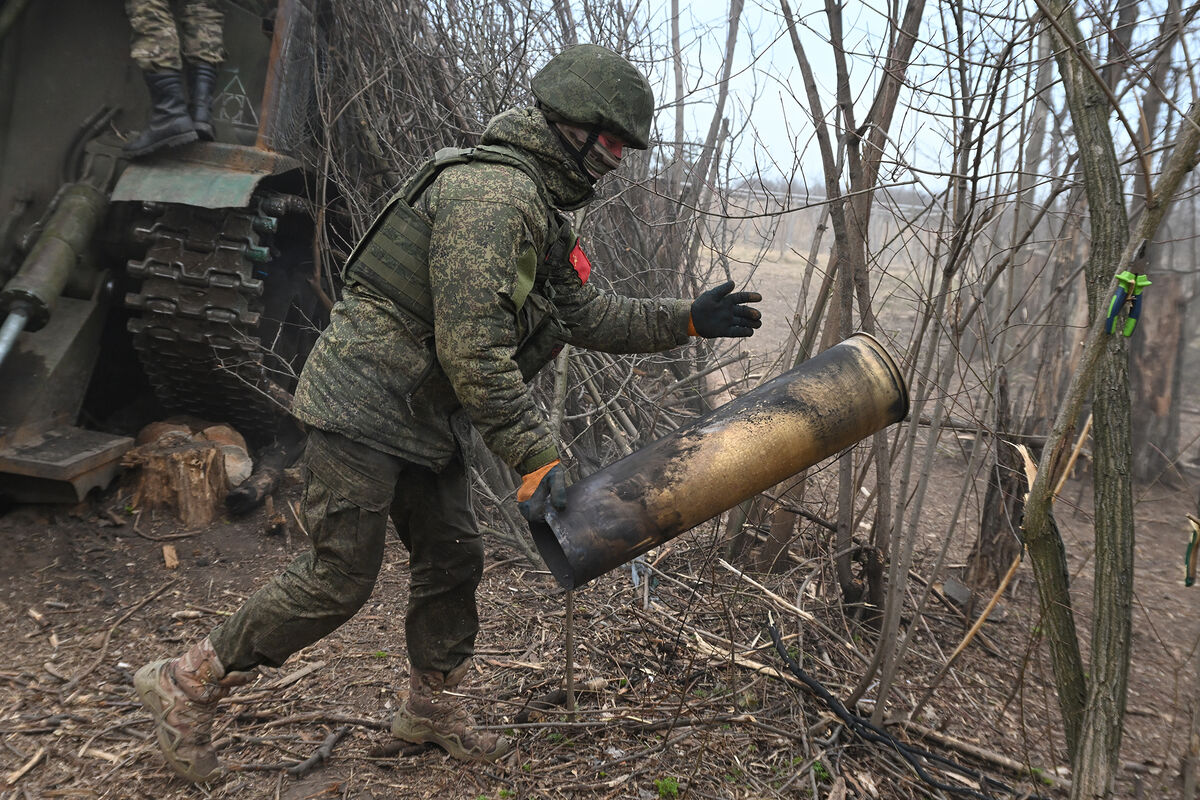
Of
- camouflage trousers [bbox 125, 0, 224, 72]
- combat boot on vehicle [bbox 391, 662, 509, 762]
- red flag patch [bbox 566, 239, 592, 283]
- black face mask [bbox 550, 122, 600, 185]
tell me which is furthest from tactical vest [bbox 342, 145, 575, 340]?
camouflage trousers [bbox 125, 0, 224, 72]

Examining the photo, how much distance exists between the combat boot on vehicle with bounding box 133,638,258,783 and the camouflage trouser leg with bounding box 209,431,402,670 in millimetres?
55

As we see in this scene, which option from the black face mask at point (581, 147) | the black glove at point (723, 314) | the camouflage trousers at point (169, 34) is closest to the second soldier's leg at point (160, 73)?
the camouflage trousers at point (169, 34)

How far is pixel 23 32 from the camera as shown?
179 inches

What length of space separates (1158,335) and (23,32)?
348 inches

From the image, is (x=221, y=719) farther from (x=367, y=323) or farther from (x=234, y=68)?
(x=234, y=68)

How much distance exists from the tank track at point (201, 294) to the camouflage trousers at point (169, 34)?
719 mm

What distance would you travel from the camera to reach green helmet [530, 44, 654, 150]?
7.47 feet

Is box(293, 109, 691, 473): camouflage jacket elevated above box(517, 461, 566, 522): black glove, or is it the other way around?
box(293, 109, 691, 473): camouflage jacket

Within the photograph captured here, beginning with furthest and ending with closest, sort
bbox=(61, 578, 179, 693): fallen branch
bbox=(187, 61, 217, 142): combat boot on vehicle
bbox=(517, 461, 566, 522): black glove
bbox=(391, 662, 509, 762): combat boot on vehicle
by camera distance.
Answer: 1. bbox=(187, 61, 217, 142): combat boot on vehicle
2. bbox=(61, 578, 179, 693): fallen branch
3. bbox=(391, 662, 509, 762): combat boot on vehicle
4. bbox=(517, 461, 566, 522): black glove

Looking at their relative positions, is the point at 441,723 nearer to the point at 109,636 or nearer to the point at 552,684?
the point at 552,684

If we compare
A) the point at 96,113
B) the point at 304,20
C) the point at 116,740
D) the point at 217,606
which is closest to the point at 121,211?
the point at 96,113

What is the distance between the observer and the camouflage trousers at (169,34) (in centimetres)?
422

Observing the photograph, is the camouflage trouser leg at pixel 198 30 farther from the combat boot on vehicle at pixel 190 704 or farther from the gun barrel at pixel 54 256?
the combat boot on vehicle at pixel 190 704

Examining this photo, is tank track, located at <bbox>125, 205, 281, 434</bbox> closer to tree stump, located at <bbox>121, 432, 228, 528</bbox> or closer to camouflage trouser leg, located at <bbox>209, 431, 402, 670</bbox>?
tree stump, located at <bbox>121, 432, 228, 528</bbox>
